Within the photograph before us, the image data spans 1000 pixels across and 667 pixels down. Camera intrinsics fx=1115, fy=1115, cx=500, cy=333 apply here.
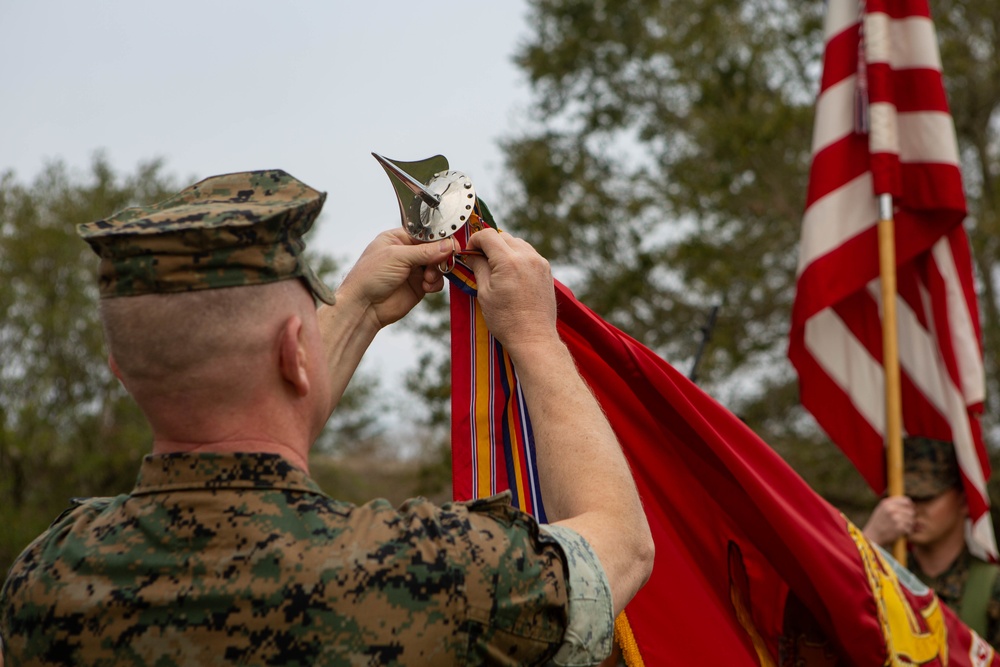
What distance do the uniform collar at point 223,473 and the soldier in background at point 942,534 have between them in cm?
349

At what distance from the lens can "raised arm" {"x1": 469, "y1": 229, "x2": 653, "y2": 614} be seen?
185 centimetres

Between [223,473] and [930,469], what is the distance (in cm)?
394

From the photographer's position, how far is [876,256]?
4859mm

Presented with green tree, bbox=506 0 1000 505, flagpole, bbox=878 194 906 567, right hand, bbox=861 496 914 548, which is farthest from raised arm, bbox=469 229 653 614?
green tree, bbox=506 0 1000 505

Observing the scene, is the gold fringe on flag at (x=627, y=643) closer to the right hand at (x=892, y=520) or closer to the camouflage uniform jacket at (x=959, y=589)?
the right hand at (x=892, y=520)

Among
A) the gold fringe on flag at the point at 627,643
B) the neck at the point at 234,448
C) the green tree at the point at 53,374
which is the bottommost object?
the green tree at the point at 53,374

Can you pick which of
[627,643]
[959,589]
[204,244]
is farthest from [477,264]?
[959,589]

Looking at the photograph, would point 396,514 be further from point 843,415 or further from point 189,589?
point 843,415

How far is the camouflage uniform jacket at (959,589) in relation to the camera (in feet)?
15.2

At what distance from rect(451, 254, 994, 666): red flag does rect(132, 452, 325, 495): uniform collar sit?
0.88 meters

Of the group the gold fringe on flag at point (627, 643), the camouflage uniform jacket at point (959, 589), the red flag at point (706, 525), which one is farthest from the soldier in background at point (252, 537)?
the camouflage uniform jacket at point (959, 589)

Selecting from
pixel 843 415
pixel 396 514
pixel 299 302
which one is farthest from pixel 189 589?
pixel 843 415

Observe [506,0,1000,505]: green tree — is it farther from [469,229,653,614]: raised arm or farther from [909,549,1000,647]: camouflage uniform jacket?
[469,229,653,614]: raised arm

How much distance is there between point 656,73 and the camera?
37.5 ft
